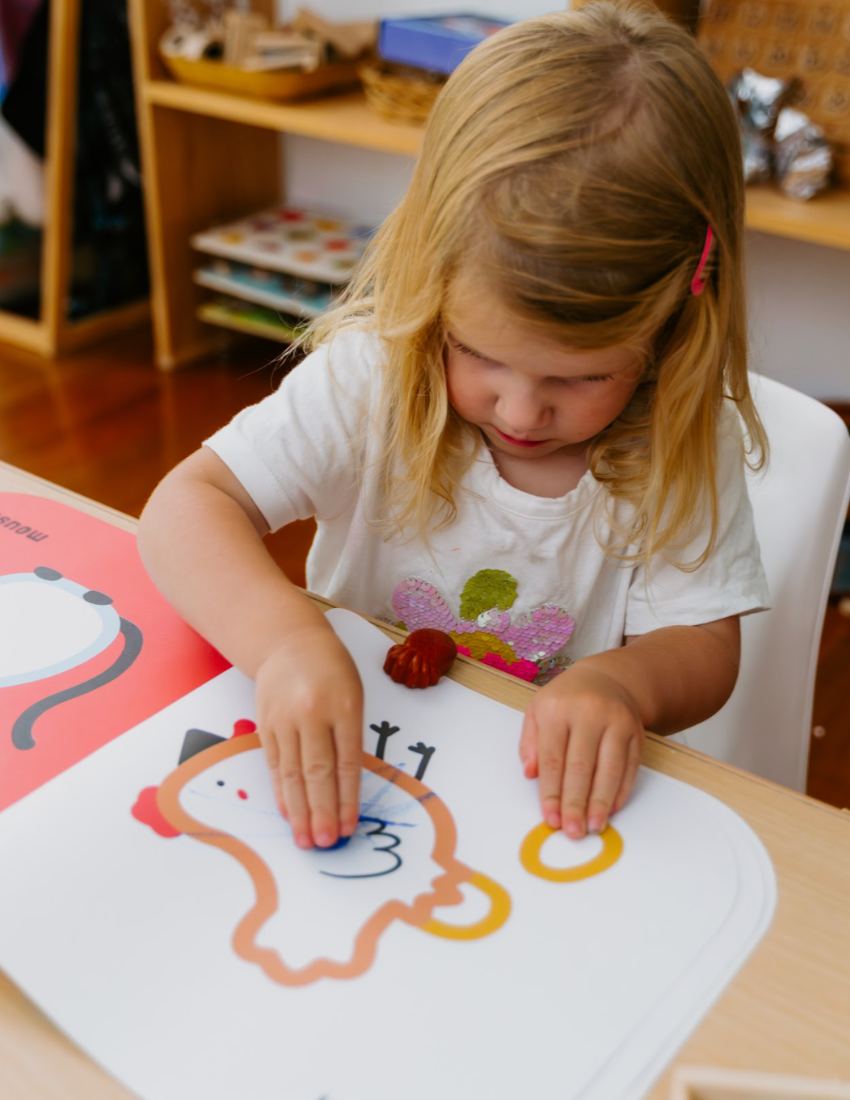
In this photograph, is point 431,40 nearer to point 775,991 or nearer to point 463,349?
point 463,349

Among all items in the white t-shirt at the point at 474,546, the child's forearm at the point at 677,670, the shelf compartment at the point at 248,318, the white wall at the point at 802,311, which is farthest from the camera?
the shelf compartment at the point at 248,318

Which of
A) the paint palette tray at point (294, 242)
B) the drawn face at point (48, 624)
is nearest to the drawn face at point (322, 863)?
the drawn face at point (48, 624)

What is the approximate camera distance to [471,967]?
43 cm

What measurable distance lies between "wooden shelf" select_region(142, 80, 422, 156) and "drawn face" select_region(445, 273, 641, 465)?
1.18m

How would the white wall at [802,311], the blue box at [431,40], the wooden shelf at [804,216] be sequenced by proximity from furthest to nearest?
the white wall at [802,311]
the blue box at [431,40]
the wooden shelf at [804,216]

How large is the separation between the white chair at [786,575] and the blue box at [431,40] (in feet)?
3.54

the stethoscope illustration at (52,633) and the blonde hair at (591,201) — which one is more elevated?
the blonde hair at (591,201)

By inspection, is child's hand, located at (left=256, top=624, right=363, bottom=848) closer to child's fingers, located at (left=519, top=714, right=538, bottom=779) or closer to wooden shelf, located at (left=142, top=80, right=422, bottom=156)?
child's fingers, located at (left=519, top=714, right=538, bottom=779)

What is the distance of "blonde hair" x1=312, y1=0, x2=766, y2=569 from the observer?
55 cm

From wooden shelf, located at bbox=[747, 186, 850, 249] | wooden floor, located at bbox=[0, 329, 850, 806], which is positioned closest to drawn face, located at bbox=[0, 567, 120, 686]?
wooden floor, located at bbox=[0, 329, 850, 806]

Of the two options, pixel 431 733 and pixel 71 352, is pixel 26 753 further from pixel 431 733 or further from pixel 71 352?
pixel 71 352

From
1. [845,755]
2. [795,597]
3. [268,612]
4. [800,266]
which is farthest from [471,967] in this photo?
[800,266]

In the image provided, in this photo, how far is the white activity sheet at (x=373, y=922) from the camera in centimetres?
39

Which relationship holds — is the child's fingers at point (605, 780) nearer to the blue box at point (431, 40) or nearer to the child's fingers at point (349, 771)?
the child's fingers at point (349, 771)
